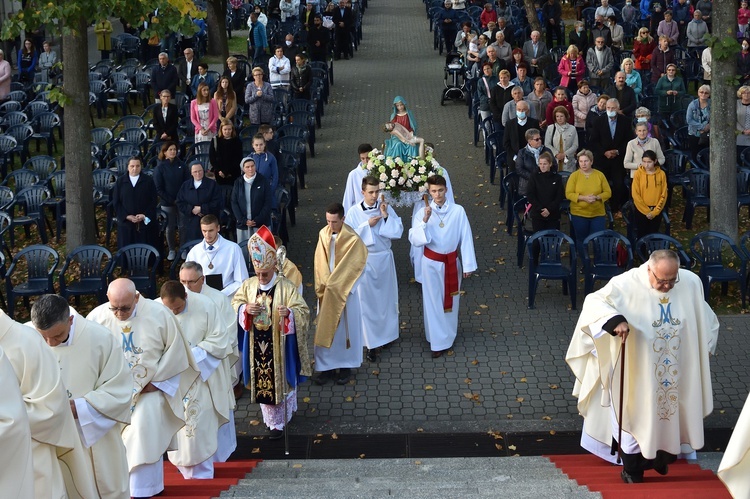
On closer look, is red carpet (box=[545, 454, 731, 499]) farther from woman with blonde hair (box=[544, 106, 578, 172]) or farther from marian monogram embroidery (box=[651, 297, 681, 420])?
woman with blonde hair (box=[544, 106, 578, 172])

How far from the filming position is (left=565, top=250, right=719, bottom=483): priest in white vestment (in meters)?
8.37

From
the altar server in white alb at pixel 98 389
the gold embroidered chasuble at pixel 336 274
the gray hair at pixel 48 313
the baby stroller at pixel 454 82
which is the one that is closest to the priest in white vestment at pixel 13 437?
the gray hair at pixel 48 313

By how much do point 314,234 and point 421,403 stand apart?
563 centimetres

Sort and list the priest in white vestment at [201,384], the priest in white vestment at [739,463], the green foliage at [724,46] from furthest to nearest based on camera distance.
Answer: the green foliage at [724,46]
the priest in white vestment at [201,384]
the priest in white vestment at [739,463]

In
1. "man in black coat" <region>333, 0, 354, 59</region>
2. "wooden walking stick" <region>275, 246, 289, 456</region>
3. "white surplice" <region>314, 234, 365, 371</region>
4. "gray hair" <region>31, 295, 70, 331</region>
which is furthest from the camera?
"man in black coat" <region>333, 0, 354, 59</region>

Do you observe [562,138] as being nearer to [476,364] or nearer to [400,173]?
[400,173]

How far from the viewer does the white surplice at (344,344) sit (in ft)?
37.8

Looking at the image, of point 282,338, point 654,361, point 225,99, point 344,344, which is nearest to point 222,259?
point 344,344

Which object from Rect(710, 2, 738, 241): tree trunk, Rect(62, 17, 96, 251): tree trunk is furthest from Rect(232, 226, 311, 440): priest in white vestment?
Rect(710, 2, 738, 241): tree trunk

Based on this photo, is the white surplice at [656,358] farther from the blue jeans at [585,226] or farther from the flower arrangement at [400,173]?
the blue jeans at [585,226]

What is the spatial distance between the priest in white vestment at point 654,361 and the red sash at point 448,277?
3.59m

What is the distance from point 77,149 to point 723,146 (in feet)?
28.1

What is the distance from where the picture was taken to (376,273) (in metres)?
12.1

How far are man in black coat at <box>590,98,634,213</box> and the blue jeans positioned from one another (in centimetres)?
230
